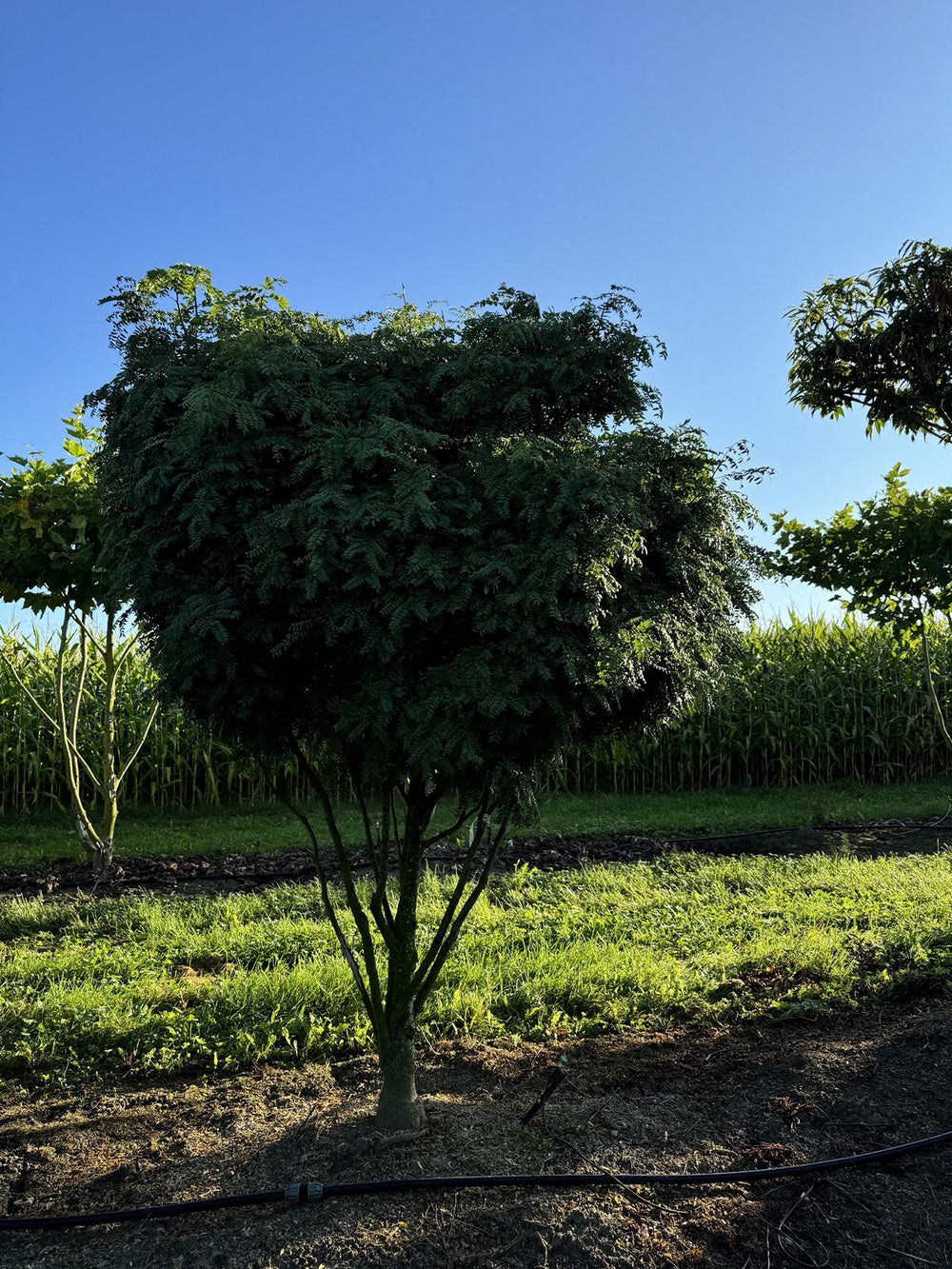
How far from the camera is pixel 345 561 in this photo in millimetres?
3199

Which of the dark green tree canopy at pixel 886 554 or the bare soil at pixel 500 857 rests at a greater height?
the dark green tree canopy at pixel 886 554

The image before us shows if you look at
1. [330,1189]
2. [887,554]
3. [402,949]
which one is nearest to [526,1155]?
[330,1189]

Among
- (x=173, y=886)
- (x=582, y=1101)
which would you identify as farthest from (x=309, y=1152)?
(x=173, y=886)

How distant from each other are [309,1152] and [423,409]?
288cm

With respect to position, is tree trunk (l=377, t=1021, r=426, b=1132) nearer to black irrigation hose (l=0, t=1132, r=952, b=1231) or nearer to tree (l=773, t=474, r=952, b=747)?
black irrigation hose (l=0, t=1132, r=952, b=1231)

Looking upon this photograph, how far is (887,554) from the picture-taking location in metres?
7.57

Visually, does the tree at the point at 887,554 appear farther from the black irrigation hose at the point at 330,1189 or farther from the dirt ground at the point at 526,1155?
the black irrigation hose at the point at 330,1189

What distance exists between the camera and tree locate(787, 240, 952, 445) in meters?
7.59

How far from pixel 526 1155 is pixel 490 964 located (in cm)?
224

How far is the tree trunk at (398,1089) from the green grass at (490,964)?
3.47ft

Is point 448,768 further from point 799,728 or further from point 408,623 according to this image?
point 799,728

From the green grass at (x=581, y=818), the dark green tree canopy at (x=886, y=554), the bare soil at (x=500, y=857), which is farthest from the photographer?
the green grass at (x=581, y=818)

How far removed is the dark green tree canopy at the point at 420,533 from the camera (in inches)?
124

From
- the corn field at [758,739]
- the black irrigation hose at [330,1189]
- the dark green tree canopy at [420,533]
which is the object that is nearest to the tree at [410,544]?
the dark green tree canopy at [420,533]
